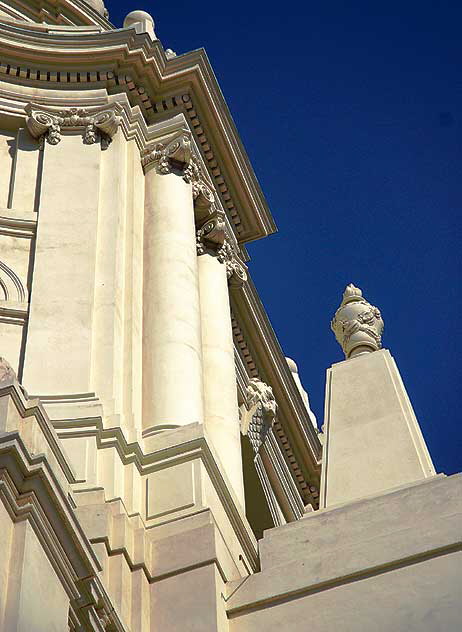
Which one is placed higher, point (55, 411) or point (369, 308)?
point (369, 308)

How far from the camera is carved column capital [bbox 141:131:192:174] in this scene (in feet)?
75.3

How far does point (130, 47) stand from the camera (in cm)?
2423

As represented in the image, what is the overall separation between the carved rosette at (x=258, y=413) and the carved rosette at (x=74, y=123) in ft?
22.9

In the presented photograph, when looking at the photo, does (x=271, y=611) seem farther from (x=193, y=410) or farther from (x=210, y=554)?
(x=193, y=410)

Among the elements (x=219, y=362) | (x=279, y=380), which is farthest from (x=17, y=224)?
(x=279, y=380)

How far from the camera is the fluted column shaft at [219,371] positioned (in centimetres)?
1955

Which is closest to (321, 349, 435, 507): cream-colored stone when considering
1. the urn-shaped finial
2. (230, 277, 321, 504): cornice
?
the urn-shaped finial

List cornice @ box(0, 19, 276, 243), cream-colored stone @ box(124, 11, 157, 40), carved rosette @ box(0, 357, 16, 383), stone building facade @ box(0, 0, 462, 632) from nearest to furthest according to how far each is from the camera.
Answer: stone building facade @ box(0, 0, 462, 632)
carved rosette @ box(0, 357, 16, 383)
cornice @ box(0, 19, 276, 243)
cream-colored stone @ box(124, 11, 157, 40)

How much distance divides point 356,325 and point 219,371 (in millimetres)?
2770

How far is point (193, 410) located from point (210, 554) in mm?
3480

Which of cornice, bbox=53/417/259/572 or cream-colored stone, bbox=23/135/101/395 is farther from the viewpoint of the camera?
cream-colored stone, bbox=23/135/101/395

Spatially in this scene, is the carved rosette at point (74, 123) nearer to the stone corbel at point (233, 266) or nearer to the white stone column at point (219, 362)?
the white stone column at point (219, 362)

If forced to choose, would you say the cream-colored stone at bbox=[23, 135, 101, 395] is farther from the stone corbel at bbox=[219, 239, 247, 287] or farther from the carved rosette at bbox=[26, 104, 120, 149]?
the stone corbel at bbox=[219, 239, 247, 287]

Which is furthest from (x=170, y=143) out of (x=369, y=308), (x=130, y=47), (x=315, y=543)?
(x=315, y=543)
